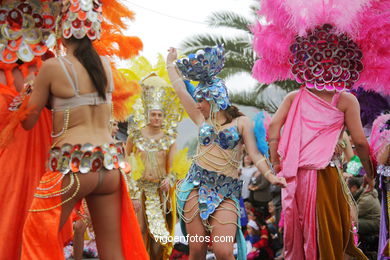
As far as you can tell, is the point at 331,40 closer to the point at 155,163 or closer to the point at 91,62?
the point at 91,62

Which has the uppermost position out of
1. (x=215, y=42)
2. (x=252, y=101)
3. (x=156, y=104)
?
(x=215, y=42)

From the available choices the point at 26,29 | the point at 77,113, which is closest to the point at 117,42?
the point at 26,29

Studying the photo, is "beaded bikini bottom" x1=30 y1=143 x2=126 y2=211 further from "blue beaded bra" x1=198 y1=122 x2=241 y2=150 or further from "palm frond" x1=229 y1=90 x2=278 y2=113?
"palm frond" x1=229 y1=90 x2=278 y2=113

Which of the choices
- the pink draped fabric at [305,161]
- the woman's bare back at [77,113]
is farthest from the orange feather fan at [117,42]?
the pink draped fabric at [305,161]

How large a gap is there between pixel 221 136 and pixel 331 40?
1.36 metres

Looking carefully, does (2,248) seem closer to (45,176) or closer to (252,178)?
(45,176)

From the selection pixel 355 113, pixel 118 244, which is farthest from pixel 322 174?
pixel 118 244

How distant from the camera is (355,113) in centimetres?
590

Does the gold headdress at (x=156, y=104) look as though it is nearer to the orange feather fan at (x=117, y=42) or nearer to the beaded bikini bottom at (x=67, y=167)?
the orange feather fan at (x=117, y=42)

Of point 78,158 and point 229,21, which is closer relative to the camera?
point 78,158

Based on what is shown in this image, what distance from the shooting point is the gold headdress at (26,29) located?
177 inches

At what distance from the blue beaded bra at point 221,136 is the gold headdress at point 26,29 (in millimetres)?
1883

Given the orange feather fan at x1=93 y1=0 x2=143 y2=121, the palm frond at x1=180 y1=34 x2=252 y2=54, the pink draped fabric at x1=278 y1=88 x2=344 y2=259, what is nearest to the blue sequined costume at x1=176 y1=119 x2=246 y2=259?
the pink draped fabric at x1=278 y1=88 x2=344 y2=259

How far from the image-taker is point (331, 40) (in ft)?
19.8
